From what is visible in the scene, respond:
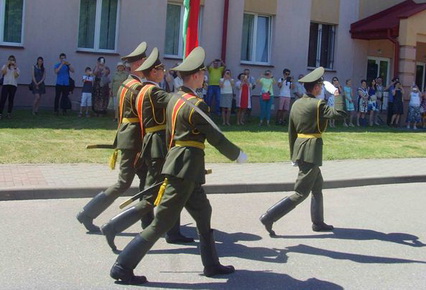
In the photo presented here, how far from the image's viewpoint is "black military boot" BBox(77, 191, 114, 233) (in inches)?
270

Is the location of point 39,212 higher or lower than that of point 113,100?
lower

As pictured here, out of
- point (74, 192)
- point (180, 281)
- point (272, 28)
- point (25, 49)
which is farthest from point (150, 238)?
point (272, 28)

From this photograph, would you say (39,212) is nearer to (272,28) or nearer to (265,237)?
(265,237)

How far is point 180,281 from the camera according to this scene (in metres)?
5.55

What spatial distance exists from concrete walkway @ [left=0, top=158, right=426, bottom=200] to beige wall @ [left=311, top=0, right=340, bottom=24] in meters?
10.9

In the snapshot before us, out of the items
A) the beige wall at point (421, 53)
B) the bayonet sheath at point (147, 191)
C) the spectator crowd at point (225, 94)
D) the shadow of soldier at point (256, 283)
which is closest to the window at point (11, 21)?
the spectator crowd at point (225, 94)

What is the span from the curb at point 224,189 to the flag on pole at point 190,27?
2.24m

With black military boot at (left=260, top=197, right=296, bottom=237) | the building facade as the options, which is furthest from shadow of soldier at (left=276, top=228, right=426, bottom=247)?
the building facade

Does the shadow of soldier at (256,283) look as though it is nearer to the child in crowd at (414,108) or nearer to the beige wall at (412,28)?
the child in crowd at (414,108)

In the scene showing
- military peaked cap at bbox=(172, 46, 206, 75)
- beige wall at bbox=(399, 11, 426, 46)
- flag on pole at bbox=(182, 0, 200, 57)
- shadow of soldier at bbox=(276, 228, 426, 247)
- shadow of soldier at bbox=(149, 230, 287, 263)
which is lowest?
shadow of soldier at bbox=(149, 230, 287, 263)

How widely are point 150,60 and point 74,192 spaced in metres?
3.27

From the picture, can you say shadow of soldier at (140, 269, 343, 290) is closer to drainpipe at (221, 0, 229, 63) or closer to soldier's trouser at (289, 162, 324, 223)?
soldier's trouser at (289, 162, 324, 223)

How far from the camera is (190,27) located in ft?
33.1

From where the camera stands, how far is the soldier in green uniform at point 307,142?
7203mm
